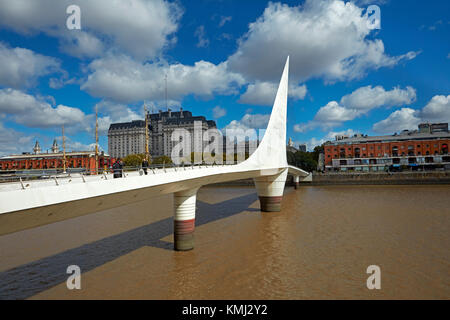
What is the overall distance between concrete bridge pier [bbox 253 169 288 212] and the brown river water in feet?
14.0

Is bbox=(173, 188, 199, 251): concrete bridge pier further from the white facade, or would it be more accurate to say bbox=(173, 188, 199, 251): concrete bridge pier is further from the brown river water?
the white facade

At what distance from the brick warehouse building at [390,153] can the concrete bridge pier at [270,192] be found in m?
45.4

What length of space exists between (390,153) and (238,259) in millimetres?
61373

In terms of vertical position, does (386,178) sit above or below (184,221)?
below

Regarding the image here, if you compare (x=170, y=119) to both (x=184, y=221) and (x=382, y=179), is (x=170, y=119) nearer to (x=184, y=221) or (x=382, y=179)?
(x=382, y=179)

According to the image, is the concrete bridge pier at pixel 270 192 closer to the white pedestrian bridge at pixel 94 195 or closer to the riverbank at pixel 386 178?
the white pedestrian bridge at pixel 94 195

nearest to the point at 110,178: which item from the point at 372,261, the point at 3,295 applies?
the point at 3,295

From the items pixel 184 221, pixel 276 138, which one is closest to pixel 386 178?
pixel 276 138

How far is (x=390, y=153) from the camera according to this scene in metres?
62.5

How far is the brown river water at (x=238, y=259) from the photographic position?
9188 mm

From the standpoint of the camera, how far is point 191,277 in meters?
10.3

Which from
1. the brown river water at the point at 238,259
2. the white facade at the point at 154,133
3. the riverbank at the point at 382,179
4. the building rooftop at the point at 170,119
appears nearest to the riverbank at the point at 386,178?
the riverbank at the point at 382,179

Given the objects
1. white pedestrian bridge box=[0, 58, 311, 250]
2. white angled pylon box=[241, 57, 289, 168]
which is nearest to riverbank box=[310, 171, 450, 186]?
white angled pylon box=[241, 57, 289, 168]

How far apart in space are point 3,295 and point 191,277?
579 centimetres
